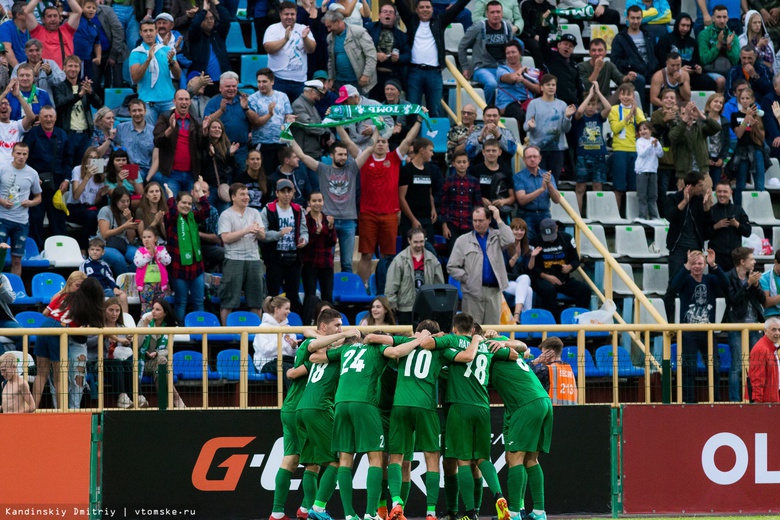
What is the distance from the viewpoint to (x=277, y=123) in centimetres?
1878

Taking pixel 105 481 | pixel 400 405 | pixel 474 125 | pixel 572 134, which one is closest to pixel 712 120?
pixel 572 134

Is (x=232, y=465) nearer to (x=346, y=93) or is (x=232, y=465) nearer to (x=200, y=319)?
(x=200, y=319)

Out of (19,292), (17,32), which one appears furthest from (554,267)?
(17,32)

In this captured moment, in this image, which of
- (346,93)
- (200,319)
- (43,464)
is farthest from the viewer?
(346,93)

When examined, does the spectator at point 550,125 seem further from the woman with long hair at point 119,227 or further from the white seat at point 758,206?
the woman with long hair at point 119,227

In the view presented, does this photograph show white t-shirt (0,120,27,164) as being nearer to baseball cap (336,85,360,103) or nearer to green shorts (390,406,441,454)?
baseball cap (336,85,360,103)

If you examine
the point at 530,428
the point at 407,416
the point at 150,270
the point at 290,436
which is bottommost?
the point at 290,436

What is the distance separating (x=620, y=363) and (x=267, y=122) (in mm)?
6293

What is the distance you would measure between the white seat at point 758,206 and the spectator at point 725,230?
6.70 feet

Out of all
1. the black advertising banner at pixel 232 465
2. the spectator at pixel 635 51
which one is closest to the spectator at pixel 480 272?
the black advertising banner at pixel 232 465

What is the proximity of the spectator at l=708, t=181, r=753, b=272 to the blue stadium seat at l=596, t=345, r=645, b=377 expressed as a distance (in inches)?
170

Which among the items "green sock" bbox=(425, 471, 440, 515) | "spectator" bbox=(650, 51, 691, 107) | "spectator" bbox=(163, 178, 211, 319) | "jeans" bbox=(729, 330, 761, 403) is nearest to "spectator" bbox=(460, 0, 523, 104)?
"spectator" bbox=(650, 51, 691, 107)

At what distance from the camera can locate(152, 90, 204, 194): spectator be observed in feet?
58.8

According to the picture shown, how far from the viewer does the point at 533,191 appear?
61.3ft
